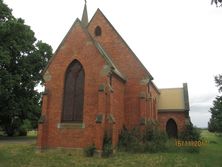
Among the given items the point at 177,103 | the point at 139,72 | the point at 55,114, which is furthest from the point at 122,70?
the point at 177,103

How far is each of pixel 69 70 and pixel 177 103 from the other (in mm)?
19426

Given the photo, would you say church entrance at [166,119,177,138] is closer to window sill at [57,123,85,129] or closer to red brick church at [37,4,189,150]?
red brick church at [37,4,189,150]

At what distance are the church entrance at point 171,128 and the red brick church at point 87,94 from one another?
12.4 m

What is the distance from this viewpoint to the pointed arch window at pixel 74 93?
1958 centimetres

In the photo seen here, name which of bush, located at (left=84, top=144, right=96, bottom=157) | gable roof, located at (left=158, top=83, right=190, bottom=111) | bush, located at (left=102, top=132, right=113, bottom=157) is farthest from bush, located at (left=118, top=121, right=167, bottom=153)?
gable roof, located at (left=158, top=83, right=190, bottom=111)

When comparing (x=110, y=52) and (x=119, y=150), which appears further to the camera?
(x=110, y=52)

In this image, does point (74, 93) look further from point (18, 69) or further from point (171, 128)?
point (171, 128)

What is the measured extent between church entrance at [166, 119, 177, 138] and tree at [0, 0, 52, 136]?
1726 cm

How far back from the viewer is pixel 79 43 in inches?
808

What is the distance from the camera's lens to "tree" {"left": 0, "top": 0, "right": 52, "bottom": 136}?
28.8 m

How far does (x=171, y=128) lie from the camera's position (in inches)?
1344

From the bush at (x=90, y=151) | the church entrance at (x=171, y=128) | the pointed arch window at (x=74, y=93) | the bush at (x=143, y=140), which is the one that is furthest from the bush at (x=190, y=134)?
the church entrance at (x=171, y=128)

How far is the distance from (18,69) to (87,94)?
16.1 meters

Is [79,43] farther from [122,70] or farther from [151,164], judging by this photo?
[151,164]
